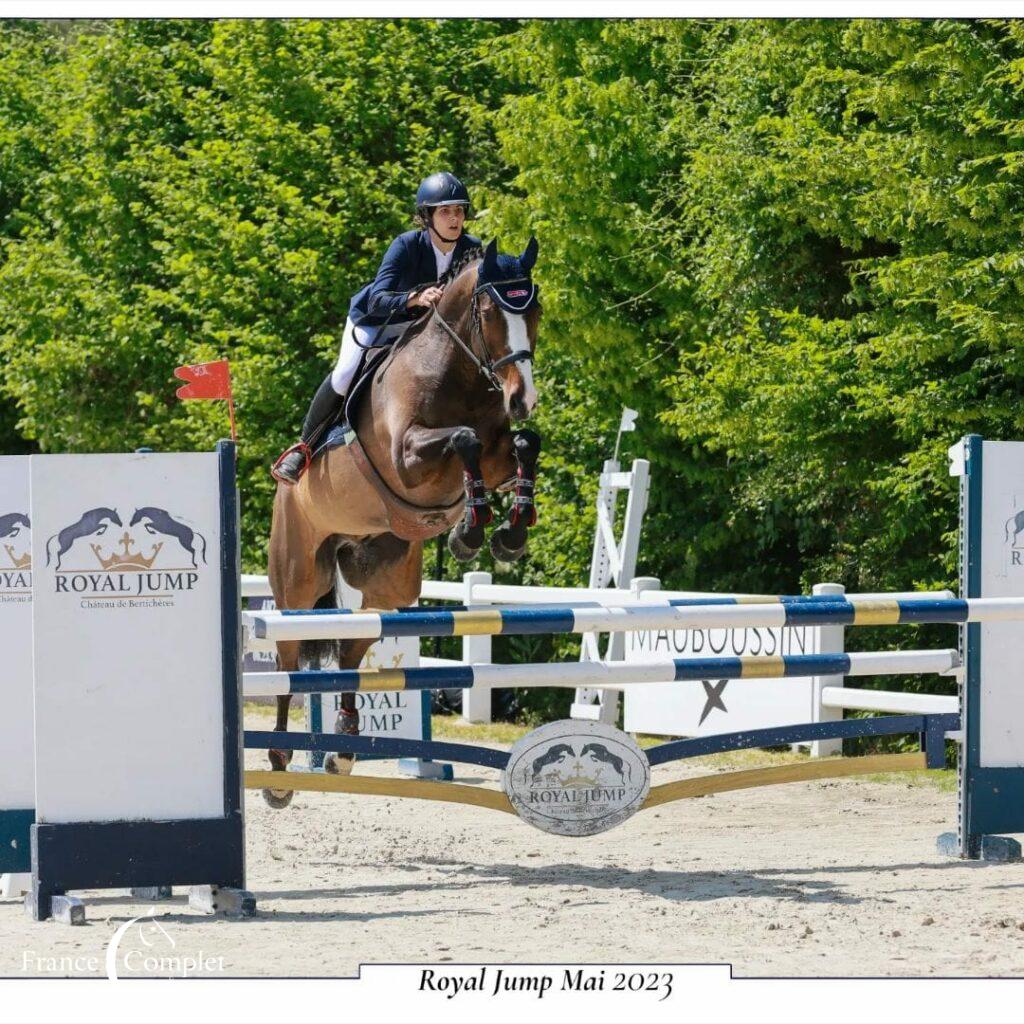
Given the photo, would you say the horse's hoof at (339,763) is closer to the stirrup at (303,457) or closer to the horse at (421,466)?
the horse at (421,466)

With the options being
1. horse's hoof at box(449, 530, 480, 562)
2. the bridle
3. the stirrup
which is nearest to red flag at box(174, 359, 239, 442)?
the stirrup

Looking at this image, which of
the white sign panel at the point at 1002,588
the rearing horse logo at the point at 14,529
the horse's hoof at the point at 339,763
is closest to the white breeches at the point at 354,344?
the horse's hoof at the point at 339,763

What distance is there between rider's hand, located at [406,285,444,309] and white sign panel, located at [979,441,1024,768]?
2.00m

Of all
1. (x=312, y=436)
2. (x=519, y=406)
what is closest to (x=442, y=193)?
(x=519, y=406)

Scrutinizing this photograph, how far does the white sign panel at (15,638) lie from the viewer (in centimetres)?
516

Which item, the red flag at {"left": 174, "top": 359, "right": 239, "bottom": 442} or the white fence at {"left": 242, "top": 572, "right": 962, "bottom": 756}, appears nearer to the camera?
the red flag at {"left": 174, "top": 359, "right": 239, "bottom": 442}

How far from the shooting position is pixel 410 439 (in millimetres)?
6113

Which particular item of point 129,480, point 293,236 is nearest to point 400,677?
point 129,480

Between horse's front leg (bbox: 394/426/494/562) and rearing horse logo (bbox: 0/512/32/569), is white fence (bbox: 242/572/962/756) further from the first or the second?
rearing horse logo (bbox: 0/512/32/569)

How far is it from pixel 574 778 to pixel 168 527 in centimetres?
146

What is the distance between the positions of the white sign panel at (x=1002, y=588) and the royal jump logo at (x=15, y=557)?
317 cm

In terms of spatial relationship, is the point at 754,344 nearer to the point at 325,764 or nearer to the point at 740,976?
the point at 325,764

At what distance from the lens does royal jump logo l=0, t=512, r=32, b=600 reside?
17.1ft
